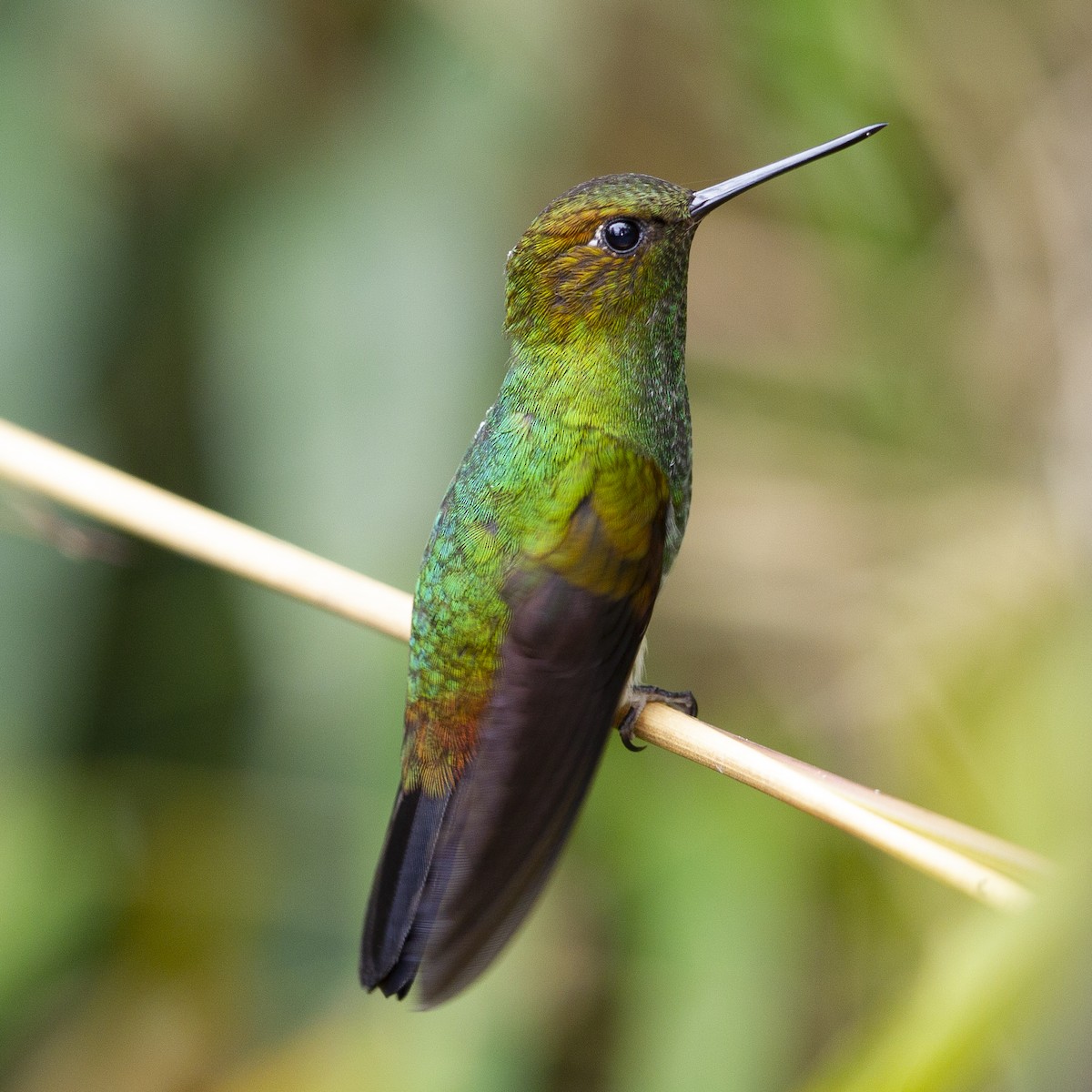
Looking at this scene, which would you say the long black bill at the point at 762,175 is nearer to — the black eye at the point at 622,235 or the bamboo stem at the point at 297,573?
the black eye at the point at 622,235

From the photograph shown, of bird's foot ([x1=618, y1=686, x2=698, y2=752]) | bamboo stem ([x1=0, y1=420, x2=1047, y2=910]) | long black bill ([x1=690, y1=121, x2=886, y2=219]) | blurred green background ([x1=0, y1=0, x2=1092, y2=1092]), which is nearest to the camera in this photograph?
bamboo stem ([x1=0, y1=420, x2=1047, y2=910])

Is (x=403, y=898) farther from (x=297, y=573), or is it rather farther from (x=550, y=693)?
(x=297, y=573)

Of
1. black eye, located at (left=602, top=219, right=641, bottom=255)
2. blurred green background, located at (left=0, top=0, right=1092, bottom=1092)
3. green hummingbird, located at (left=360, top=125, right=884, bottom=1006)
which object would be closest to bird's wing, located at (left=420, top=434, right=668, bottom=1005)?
green hummingbird, located at (left=360, top=125, right=884, bottom=1006)

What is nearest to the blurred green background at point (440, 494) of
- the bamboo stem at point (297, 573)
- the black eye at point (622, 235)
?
the bamboo stem at point (297, 573)

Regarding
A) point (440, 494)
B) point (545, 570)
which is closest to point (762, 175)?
point (545, 570)

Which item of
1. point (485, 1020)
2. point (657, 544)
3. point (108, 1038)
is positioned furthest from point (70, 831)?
point (657, 544)

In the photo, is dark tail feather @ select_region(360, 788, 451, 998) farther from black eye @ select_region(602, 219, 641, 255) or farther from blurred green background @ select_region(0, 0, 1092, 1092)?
black eye @ select_region(602, 219, 641, 255)
